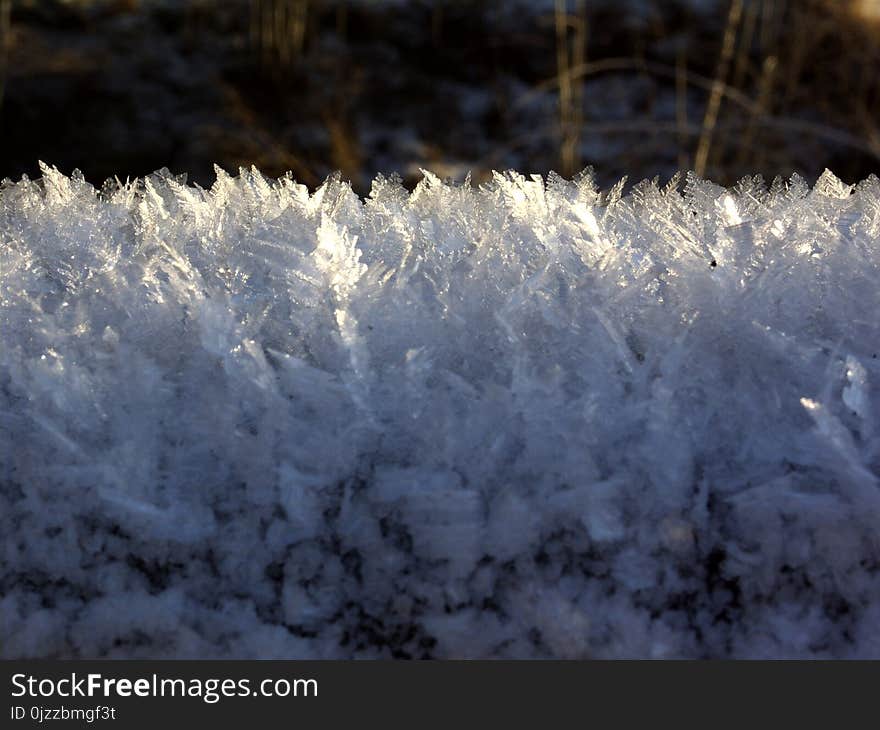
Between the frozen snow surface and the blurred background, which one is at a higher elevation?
the blurred background

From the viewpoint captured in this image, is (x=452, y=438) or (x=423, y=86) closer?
(x=452, y=438)

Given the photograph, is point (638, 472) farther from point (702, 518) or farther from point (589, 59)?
point (589, 59)

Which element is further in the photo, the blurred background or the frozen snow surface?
the blurred background

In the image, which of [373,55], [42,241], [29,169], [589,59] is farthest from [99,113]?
[42,241]

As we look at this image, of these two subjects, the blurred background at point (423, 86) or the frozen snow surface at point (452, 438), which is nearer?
the frozen snow surface at point (452, 438)
